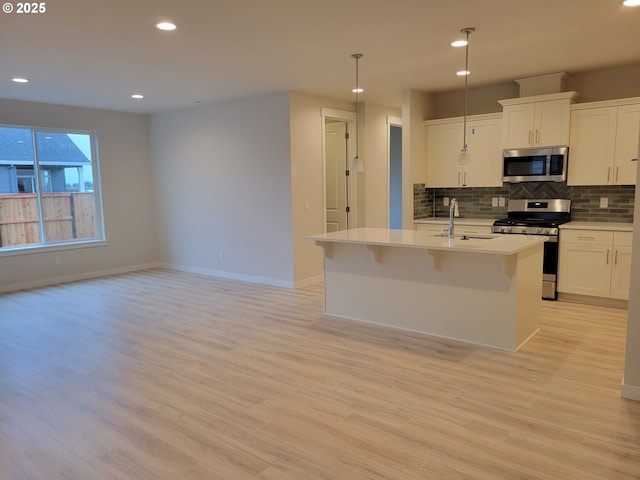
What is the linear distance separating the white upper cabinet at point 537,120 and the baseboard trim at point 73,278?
6.31 meters

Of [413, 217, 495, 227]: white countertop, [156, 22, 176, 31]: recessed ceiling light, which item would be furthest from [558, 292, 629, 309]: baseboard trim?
[156, 22, 176, 31]: recessed ceiling light

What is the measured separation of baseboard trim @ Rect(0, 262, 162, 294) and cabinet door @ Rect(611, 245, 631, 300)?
7.10 metres

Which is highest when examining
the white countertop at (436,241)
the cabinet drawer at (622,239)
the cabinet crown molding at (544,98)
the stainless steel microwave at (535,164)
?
the cabinet crown molding at (544,98)

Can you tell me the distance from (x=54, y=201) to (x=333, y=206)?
4.46 m

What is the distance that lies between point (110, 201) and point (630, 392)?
7.50 m

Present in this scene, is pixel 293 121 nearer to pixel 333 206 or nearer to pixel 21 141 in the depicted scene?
pixel 333 206

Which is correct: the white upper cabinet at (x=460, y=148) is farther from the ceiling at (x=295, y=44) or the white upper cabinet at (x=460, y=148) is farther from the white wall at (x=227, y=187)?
the white wall at (x=227, y=187)

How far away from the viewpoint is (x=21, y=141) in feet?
22.1

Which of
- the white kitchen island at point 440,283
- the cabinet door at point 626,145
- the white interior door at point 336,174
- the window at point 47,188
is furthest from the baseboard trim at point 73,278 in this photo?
the cabinet door at point 626,145

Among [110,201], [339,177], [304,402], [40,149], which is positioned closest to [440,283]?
[304,402]

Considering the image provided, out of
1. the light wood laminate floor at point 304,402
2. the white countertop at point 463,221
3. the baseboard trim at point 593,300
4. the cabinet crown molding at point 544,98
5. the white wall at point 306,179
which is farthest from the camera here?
the white wall at point 306,179

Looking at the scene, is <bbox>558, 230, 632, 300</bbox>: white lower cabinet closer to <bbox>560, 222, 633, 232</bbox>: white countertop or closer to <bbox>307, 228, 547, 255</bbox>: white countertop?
<bbox>560, 222, 633, 232</bbox>: white countertop

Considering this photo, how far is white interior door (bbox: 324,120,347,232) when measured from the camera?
733cm

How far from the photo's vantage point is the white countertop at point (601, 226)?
4.97m
